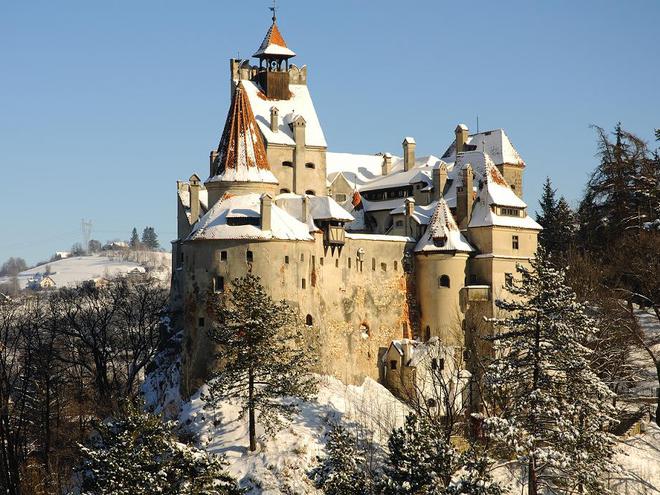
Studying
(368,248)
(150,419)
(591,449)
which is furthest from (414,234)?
(150,419)

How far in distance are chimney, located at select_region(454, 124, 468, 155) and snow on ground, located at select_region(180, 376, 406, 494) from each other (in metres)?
25.3

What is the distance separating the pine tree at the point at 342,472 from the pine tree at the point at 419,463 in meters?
1.62

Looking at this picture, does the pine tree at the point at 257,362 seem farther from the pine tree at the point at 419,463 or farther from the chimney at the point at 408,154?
the chimney at the point at 408,154

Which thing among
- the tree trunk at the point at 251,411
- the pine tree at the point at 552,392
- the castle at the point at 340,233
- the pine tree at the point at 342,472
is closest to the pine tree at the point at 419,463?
the pine tree at the point at 342,472

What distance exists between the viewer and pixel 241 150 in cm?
6700

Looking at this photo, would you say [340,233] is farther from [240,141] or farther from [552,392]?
[552,392]

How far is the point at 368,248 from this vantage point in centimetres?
6969

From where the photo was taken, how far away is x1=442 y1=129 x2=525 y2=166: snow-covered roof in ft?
266

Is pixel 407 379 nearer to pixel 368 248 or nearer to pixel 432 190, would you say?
pixel 368 248

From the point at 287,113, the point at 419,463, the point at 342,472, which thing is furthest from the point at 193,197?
the point at 419,463

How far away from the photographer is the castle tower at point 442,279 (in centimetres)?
7050

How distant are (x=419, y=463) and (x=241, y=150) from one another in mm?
32499

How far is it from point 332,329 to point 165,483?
31.3 m

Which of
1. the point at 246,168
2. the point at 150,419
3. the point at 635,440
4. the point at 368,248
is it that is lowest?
the point at 635,440
